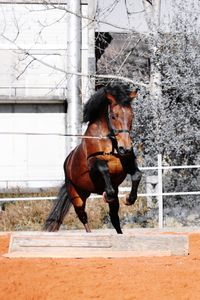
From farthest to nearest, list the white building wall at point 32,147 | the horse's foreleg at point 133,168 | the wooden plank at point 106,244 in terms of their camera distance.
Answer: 1. the white building wall at point 32,147
2. the horse's foreleg at point 133,168
3. the wooden plank at point 106,244

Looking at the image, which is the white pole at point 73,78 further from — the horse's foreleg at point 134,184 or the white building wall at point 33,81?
the horse's foreleg at point 134,184

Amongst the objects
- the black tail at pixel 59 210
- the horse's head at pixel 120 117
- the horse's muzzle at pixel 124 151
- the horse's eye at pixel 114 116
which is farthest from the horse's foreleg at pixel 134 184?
the black tail at pixel 59 210

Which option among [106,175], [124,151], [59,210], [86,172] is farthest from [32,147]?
[124,151]

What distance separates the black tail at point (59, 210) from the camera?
1038cm

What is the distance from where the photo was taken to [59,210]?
10.4 m

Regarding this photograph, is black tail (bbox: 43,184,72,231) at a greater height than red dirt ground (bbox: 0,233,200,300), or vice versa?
red dirt ground (bbox: 0,233,200,300)

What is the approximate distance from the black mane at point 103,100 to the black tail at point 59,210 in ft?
5.13

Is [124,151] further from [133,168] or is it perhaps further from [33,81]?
[33,81]

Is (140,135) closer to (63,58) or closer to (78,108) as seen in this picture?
(78,108)

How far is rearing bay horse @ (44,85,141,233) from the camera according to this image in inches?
336

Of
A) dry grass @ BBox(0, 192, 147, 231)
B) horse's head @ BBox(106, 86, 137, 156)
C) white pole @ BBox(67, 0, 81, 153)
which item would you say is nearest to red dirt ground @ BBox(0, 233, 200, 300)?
horse's head @ BBox(106, 86, 137, 156)

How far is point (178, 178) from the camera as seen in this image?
15375 millimetres

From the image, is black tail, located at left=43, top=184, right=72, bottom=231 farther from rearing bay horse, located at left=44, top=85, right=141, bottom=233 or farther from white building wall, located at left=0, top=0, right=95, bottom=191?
white building wall, located at left=0, top=0, right=95, bottom=191

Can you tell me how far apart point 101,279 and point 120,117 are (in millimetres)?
2591
